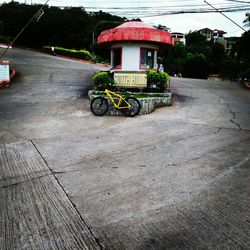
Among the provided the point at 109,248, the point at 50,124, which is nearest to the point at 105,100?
the point at 50,124

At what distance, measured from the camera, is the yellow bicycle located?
11602mm

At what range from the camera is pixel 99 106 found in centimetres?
1186

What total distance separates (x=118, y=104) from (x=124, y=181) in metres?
6.34

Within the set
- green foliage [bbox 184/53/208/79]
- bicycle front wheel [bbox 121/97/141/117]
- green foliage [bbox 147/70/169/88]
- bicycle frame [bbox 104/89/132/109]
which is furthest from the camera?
green foliage [bbox 184/53/208/79]

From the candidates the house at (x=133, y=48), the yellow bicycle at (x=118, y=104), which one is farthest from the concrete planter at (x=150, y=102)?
the house at (x=133, y=48)

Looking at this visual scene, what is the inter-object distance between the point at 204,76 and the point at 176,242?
155 ft

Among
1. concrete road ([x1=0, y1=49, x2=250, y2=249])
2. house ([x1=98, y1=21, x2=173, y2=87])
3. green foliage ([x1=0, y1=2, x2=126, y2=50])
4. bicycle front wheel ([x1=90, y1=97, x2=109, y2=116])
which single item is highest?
green foliage ([x1=0, y1=2, x2=126, y2=50])

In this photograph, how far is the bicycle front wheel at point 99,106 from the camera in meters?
11.8

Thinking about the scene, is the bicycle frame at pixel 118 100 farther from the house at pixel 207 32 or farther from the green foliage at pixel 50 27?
the house at pixel 207 32

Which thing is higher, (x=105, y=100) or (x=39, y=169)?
(x=105, y=100)

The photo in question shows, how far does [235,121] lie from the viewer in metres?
10.8

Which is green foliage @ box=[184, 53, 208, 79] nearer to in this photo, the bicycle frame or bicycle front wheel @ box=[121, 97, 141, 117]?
bicycle front wheel @ box=[121, 97, 141, 117]

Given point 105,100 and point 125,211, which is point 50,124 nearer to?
point 105,100

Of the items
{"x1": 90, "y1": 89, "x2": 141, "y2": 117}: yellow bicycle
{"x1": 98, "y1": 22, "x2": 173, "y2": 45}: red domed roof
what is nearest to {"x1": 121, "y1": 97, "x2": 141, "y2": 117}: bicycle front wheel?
{"x1": 90, "y1": 89, "x2": 141, "y2": 117}: yellow bicycle
